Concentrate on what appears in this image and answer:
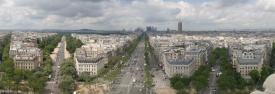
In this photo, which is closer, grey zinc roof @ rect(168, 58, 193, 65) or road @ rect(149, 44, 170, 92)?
road @ rect(149, 44, 170, 92)

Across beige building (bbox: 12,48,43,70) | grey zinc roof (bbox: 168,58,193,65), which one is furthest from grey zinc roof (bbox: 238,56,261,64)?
beige building (bbox: 12,48,43,70)

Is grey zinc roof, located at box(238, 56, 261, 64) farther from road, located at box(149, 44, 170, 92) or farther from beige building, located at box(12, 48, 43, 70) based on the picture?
beige building, located at box(12, 48, 43, 70)

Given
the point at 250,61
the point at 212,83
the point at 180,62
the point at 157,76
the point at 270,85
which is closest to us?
the point at 270,85

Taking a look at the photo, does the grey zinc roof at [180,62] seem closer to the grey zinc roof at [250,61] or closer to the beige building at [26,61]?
the grey zinc roof at [250,61]

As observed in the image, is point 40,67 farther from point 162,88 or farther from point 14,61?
point 162,88

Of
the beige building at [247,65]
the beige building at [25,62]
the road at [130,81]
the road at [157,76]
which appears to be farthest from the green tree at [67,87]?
the beige building at [247,65]

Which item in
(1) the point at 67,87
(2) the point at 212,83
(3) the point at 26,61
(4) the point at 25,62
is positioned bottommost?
(2) the point at 212,83

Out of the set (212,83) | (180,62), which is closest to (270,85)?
(212,83)

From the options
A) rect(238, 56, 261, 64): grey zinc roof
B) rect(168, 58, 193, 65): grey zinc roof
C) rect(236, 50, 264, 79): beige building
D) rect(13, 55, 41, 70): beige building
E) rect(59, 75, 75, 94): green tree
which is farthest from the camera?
rect(13, 55, 41, 70): beige building

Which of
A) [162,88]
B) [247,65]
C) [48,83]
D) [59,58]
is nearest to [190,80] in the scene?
[162,88]

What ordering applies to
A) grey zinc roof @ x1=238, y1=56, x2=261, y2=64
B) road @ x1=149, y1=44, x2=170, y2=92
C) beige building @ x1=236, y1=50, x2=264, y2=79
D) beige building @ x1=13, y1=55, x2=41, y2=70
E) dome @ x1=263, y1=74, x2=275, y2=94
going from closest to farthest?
1. dome @ x1=263, y1=74, x2=275, y2=94
2. road @ x1=149, y1=44, x2=170, y2=92
3. beige building @ x1=236, y1=50, x2=264, y2=79
4. grey zinc roof @ x1=238, y1=56, x2=261, y2=64
5. beige building @ x1=13, y1=55, x2=41, y2=70

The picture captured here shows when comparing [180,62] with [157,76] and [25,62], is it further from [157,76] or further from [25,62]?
[25,62]

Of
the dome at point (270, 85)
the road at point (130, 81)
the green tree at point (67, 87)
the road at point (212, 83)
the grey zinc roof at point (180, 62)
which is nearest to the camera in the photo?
the dome at point (270, 85)

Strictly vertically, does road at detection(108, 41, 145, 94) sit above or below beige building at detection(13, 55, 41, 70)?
below
